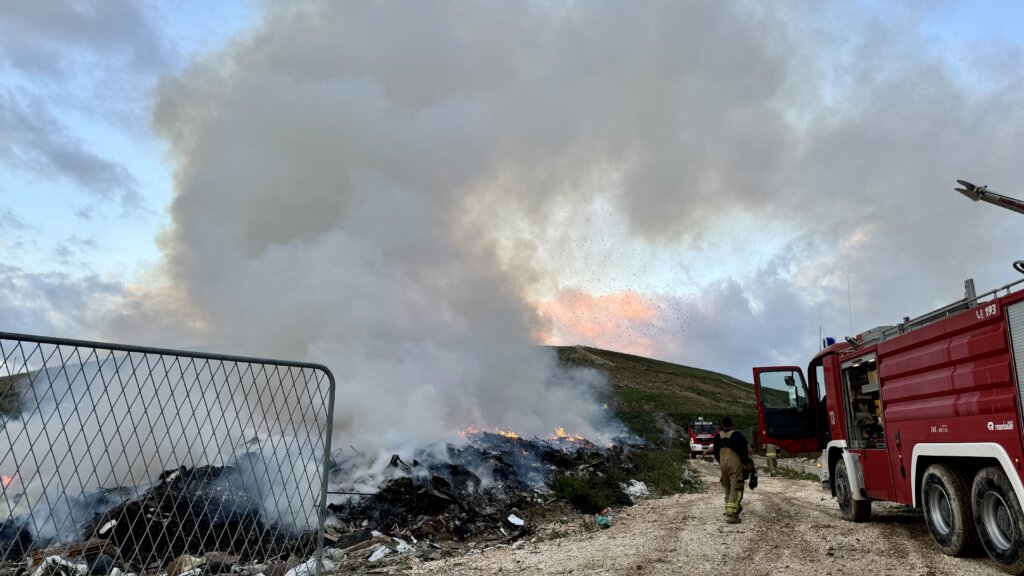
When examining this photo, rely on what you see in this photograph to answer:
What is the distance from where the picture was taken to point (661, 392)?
247ft

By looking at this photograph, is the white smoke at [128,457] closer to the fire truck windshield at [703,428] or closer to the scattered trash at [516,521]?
the scattered trash at [516,521]

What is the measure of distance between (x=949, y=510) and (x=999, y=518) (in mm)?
745

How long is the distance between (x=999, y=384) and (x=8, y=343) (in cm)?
884

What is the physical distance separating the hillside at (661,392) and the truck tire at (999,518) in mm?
32015

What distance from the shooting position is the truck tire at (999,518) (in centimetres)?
597

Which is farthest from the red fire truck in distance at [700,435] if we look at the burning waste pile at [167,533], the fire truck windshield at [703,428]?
the burning waste pile at [167,533]

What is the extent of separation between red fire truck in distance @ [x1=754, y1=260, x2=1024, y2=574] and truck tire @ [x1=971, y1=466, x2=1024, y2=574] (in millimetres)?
11

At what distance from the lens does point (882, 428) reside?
919cm

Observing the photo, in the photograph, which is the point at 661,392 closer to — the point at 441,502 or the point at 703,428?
the point at 703,428

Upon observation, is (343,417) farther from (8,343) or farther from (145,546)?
(8,343)

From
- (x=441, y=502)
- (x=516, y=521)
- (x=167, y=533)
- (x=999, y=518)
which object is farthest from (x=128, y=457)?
(x=999, y=518)

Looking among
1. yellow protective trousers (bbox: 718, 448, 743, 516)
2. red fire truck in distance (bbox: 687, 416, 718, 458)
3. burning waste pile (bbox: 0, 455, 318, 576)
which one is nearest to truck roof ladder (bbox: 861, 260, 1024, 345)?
yellow protective trousers (bbox: 718, 448, 743, 516)

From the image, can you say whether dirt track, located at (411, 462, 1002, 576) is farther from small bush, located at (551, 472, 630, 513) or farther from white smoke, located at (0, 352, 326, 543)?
white smoke, located at (0, 352, 326, 543)

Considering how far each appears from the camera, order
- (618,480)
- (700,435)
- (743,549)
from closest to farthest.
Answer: (743,549) < (618,480) < (700,435)
